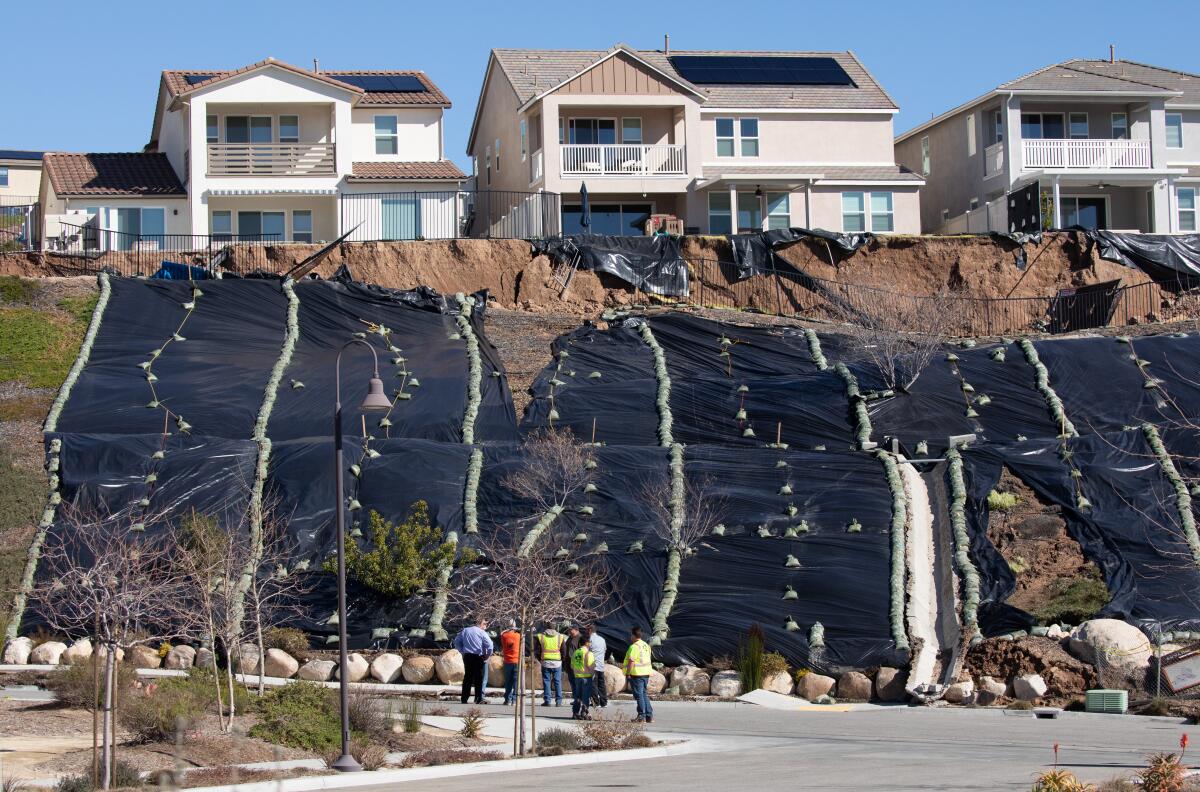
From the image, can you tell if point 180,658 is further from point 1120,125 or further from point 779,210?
point 1120,125

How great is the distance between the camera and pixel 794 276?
141 ft

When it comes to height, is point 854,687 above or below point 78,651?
below

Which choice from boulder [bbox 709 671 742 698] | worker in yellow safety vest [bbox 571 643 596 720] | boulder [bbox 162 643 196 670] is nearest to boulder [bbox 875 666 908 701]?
boulder [bbox 709 671 742 698]

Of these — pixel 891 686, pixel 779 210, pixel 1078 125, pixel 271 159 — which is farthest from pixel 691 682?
pixel 1078 125

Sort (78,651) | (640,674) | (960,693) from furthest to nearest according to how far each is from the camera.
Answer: (78,651) < (960,693) < (640,674)

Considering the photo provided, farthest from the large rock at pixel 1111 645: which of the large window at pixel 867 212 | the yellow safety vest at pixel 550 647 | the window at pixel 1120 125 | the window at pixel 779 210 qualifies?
A: the window at pixel 1120 125

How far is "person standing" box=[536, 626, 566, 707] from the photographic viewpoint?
71.9ft

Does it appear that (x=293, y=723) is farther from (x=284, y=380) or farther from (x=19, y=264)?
(x=19, y=264)

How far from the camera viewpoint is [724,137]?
49.8 m

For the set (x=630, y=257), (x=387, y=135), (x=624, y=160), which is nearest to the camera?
(x=630, y=257)

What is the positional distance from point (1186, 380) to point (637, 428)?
38.2 feet

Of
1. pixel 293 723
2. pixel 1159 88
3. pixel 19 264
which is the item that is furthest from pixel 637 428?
pixel 1159 88

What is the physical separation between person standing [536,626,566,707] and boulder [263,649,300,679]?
4.08m

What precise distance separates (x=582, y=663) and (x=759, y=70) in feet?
118
